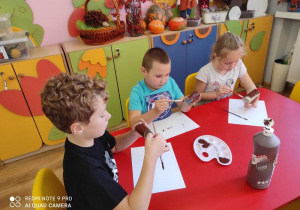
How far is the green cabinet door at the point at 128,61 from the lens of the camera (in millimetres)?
1977

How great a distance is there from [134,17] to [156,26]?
8.9 inches

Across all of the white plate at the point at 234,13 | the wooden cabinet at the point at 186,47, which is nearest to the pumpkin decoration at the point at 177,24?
the wooden cabinet at the point at 186,47

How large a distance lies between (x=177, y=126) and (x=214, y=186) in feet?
1.26

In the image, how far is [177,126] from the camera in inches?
42.2

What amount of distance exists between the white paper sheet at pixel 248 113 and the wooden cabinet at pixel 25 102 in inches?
55.5

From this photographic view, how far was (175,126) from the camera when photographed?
1.07 m

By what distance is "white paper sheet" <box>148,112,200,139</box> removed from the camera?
3.38ft

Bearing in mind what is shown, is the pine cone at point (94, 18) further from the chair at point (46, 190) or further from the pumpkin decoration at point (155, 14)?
the chair at point (46, 190)

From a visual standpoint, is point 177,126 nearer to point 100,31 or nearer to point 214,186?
point 214,186

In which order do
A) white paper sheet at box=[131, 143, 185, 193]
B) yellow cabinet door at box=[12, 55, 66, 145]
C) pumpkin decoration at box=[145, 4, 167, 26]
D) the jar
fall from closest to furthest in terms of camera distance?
white paper sheet at box=[131, 143, 185, 193]
yellow cabinet door at box=[12, 55, 66, 145]
the jar
pumpkin decoration at box=[145, 4, 167, 26]

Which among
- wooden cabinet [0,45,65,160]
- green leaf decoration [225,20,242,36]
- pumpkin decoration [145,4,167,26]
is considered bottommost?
wooden cabinet [0,45,65,160]

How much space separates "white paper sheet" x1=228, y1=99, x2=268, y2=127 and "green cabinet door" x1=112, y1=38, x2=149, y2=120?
1.08 metres

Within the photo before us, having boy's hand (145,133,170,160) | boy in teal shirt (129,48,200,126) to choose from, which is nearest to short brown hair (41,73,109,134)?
boy's hand (145,133,170,160)

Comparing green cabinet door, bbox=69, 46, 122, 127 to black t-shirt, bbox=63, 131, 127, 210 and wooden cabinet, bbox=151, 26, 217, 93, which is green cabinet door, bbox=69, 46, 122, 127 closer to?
wooden cabinet, bbox=151, 26, 217, 93
